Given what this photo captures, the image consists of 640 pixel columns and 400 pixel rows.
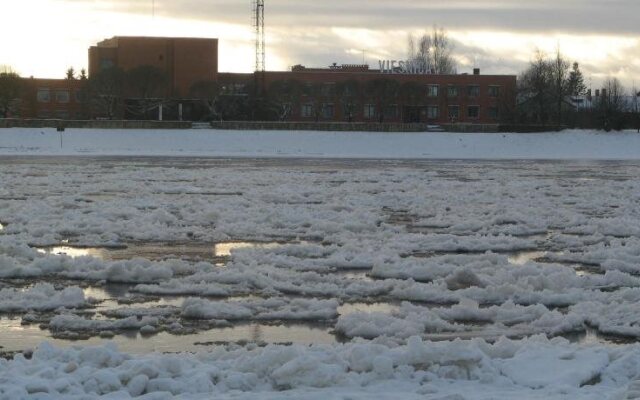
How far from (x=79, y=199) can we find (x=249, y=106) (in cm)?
7035

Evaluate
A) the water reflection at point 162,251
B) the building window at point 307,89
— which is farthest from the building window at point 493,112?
the water reflection at point 162,251

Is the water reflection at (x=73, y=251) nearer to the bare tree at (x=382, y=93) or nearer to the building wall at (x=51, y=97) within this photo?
the bare tree at (x=382, y=93)

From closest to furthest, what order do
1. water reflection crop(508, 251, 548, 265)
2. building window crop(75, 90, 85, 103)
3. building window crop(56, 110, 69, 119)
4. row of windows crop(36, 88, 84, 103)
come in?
water reflection crop(508, 251, 548, 265) < building window crop(75, 90, 85, 103) < building window crop(56, 110, 69, 119) < row of windows crop(36, 88, 84, 103)

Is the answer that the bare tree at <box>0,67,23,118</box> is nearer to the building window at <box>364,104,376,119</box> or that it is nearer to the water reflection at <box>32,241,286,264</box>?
the building window at <box>364,104,376,119</box>

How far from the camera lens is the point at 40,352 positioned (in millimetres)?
7336

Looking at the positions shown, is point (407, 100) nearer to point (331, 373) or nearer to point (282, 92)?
point (282, 92)

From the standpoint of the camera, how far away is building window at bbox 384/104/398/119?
98.1 m

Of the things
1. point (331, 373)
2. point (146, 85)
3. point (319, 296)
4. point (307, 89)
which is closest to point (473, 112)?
point (307, 89)

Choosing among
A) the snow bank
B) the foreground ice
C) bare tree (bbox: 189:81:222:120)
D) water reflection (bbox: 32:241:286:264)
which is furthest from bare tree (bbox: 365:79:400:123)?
the foreground ice

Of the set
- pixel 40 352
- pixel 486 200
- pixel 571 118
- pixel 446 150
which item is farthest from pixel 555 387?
pixel 571 118

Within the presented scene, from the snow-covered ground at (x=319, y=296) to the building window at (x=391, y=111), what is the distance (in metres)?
74.8

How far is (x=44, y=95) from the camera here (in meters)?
105

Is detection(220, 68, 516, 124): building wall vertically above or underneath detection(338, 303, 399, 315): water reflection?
above

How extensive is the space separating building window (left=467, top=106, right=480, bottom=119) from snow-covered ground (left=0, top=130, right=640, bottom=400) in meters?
82.6
